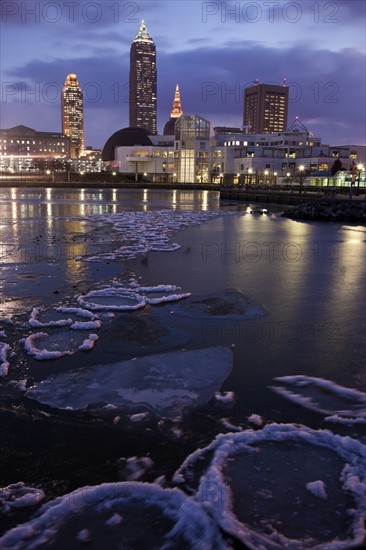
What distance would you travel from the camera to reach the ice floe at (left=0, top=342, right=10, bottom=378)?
5422 mm

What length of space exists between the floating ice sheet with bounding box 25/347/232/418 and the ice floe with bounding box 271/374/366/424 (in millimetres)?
759

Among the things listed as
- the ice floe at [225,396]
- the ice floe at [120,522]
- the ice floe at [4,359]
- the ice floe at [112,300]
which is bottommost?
the ice floe at [120,522]

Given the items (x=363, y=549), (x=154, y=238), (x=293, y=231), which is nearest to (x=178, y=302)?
(x=363, y=549)

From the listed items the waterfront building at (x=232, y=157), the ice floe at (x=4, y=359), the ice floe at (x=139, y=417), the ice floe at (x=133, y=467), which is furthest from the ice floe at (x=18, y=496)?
the waterfront building at (x=232, y=157)

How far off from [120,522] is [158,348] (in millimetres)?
3177

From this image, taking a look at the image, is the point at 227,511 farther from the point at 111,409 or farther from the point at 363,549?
the point at 111,409

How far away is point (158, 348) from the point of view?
631 centimetres

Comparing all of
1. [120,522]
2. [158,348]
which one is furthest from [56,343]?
[120,522]

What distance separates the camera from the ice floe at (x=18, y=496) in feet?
10.8

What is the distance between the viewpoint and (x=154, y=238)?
18406 millimetres

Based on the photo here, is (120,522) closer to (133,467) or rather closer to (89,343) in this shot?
(133,467)

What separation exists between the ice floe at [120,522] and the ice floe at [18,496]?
110mm

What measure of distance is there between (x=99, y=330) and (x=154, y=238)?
11.6 meters

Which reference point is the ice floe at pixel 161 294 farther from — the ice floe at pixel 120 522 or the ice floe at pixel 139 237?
the ice floe at pixel 120 522
